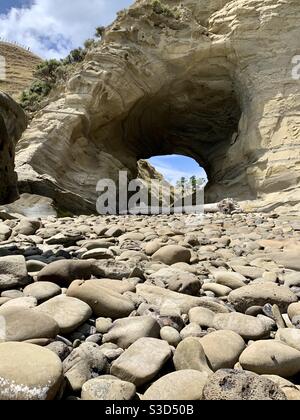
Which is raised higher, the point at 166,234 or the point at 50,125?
the point at 50,125

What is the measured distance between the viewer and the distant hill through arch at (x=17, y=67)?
34.8 meters

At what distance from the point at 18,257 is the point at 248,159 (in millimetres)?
12411

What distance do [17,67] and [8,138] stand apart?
42.5 m

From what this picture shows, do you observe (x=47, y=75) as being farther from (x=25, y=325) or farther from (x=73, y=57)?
(x=25, y=325)

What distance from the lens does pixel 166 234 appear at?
5066 mm

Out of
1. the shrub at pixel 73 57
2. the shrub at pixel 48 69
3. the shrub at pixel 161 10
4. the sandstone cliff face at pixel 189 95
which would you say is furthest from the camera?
the shrub at pixel 48 69

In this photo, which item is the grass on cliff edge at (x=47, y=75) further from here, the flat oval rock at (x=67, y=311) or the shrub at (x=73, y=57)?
the flat oval rock at (x=67, y=311)

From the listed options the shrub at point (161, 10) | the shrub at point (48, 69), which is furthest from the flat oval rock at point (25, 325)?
the shrub at point (48, 69)

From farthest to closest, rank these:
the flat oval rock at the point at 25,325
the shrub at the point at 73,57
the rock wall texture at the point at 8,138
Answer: the shrub at the point at 73,57 < the rock wall texture at the point at 8,138 < the flat oval rock at the point at 25,325

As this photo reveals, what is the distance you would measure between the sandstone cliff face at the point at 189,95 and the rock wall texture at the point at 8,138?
21.6 feet

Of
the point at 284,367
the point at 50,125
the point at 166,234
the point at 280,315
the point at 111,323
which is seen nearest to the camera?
the point at 284,367
